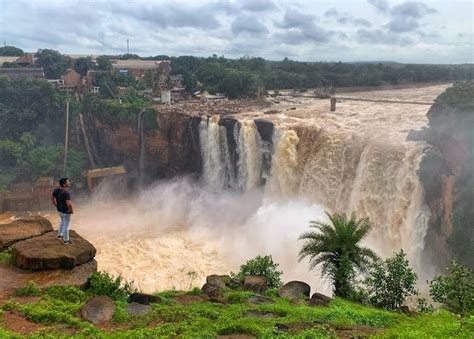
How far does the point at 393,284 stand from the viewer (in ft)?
35.7

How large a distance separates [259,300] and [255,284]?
148 cm

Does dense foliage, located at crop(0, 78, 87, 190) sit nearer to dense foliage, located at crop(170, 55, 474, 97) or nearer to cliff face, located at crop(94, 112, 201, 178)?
cliff face, located at crop(94, 112, 201, 178)

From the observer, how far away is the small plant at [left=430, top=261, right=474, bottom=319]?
9.83m

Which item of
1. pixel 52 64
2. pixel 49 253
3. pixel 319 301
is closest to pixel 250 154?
pixel 319 301

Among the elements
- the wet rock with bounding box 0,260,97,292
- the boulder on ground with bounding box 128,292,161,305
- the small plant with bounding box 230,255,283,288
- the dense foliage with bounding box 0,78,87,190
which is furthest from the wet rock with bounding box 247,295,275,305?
the dense foliage with bounding box 0,78,87,190

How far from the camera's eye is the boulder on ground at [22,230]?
1096cm

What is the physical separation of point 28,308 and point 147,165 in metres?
26.4

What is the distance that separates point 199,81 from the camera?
54.3 m

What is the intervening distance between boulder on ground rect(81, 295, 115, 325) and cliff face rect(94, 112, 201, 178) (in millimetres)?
21790

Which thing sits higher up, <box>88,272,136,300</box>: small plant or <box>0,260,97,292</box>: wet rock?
<box>0,260,97,292</box>: wet rock

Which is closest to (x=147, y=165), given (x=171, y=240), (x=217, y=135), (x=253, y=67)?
(x=217, y=135)

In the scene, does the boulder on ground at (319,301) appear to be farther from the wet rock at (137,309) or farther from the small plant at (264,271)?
the wet rock at (137,309)

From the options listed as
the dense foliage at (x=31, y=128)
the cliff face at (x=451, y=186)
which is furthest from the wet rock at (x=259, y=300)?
the dense foliage at (x=31, y=128)

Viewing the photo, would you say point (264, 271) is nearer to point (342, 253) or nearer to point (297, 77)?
point (342, 253)
